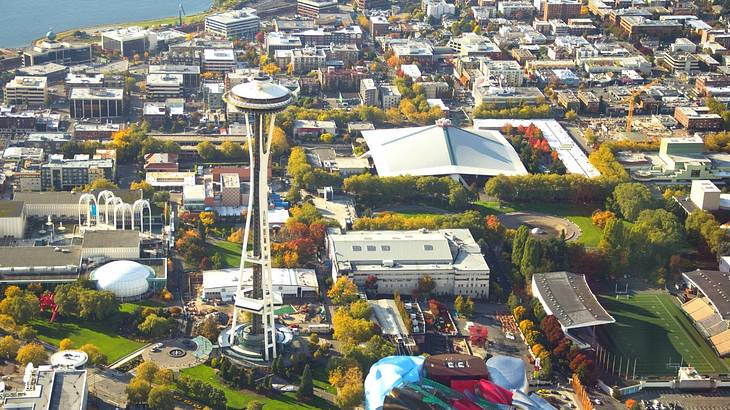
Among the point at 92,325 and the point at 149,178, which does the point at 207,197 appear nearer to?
the point at 149,178

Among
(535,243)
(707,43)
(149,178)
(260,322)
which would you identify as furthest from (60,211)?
(707,43)

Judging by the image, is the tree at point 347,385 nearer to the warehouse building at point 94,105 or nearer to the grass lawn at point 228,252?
the grass lawn at point 228,252

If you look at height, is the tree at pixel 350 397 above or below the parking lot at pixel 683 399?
above

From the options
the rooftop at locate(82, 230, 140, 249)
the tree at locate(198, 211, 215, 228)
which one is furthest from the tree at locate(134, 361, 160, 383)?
the tree at locate(198, 211, 215, 228)

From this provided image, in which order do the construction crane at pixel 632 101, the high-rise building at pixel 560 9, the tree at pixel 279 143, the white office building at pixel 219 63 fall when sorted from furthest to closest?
the high-rise building at pixel 560 9 → the white office building at pixel 219 63 → the construction crane at pixel 632 101 → the tree at pixel 279 143

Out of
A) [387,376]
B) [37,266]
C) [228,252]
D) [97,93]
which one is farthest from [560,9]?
[387,376]

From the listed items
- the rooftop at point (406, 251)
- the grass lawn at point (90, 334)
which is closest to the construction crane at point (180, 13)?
the rooftop at point (406, 251)
